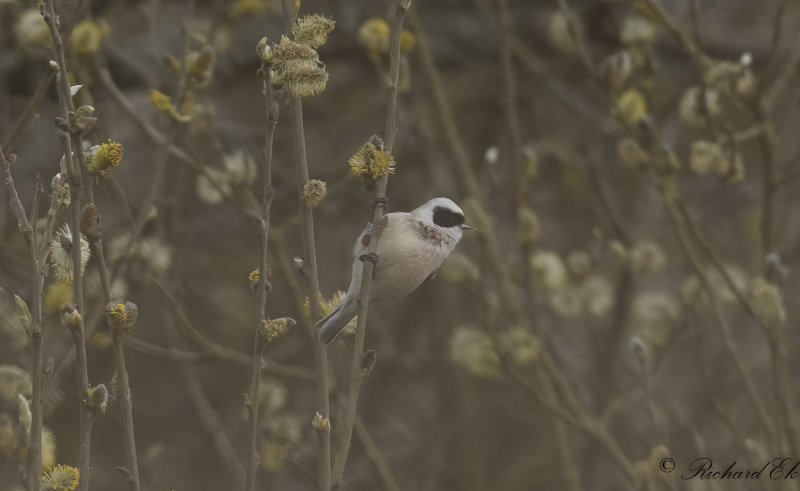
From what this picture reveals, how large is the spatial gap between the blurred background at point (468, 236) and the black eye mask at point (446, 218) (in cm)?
45

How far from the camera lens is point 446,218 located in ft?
8.27

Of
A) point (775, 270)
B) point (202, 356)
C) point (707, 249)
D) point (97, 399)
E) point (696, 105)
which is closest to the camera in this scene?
point (97, 399)

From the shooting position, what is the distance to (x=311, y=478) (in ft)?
7.63

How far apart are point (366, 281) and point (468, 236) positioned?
2981 millimetres

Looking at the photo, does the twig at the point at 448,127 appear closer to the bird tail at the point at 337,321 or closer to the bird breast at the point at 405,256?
the bird breast at the point at 405,256

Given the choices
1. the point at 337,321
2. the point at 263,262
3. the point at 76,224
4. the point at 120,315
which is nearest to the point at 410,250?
the point at 337,321

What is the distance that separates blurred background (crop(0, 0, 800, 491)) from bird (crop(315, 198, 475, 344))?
0.37 meters

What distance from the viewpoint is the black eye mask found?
2512 mm

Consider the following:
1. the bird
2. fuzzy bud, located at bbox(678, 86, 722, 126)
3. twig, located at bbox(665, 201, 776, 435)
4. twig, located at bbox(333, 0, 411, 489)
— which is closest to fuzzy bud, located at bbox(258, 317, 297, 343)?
twig, located at bbox(333, 0, 411, 489)

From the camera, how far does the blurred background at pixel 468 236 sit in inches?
116

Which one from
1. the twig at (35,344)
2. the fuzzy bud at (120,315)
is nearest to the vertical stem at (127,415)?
the fuzzy bud at (120,315)

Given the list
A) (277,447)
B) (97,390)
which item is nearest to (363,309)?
(97,390)

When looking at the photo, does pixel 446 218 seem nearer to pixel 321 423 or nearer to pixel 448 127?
pixel 321 423

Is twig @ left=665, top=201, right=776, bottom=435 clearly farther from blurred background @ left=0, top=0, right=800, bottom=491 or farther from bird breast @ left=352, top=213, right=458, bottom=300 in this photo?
bird breast @ left=352, top=213, right=458, bottom=300
